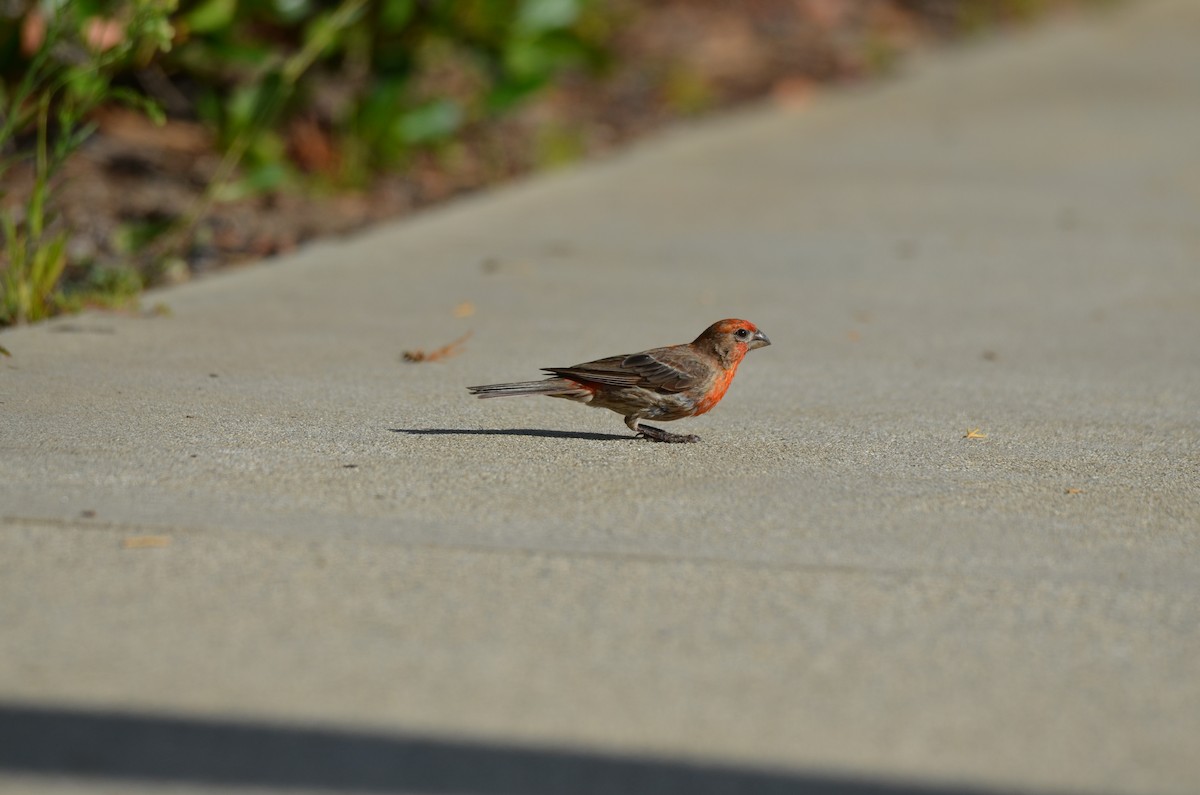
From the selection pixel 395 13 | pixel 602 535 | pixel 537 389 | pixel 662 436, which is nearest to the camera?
pixel 602 535

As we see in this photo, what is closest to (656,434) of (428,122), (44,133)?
(44,133)

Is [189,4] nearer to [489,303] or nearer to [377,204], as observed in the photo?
[377,204]

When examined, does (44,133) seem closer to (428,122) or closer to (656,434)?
(656,434)

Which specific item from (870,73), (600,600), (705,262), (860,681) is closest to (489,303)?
(705,262)

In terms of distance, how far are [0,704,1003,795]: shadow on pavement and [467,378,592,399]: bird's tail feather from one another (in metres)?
2.29

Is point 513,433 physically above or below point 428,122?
below

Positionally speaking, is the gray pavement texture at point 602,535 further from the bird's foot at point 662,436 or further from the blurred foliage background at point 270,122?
the blurred foliage background at point 270,122

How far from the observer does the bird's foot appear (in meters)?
5.93

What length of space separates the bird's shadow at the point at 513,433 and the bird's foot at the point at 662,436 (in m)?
0.04

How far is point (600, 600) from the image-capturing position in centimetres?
423

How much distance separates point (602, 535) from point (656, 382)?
3.80 ft

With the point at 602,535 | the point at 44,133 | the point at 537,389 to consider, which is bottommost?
the point at 602,535

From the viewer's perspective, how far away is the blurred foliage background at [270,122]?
8992mm

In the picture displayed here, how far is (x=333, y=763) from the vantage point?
3.32 meters
